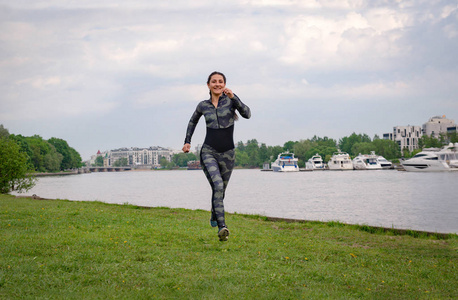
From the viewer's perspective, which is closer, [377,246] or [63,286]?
[63,286]

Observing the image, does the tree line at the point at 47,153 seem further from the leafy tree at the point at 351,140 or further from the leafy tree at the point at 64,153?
the leafy tree at the point at 351,140

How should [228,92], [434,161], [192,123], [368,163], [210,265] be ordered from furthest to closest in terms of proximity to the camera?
[368,163], [434,161], [192,123], [228,92], [210,265]

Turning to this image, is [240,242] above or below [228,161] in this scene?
below

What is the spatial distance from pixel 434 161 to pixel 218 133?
4232 inches

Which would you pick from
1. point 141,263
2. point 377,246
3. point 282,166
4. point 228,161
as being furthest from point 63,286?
point 282,166

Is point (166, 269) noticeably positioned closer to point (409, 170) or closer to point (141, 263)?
point (141, 263)

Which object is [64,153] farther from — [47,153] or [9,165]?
[9,165]

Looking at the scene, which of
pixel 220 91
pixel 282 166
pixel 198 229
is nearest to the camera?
pixel 220 91

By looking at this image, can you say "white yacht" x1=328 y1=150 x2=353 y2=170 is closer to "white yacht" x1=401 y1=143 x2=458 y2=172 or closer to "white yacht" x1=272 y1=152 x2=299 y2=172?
"white yacht" x1=272 y1=152 x2=299 y2=172

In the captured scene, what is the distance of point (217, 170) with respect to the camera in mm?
7484

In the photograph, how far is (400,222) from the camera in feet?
77.9

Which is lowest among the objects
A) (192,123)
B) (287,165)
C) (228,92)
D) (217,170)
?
(287,165)

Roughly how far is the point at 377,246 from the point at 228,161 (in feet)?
14.1

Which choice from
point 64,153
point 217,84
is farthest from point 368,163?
point 217,84
